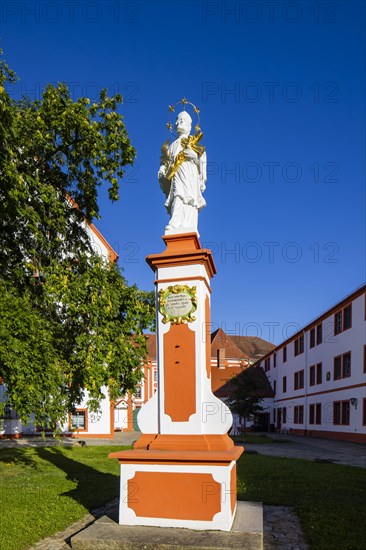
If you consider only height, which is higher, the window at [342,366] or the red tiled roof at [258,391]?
the window at [342,366]

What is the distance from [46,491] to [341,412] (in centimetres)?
2148

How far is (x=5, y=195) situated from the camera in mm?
8555

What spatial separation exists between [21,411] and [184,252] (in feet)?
13.5

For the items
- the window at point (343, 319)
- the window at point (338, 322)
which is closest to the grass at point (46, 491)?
→ the window at point (343, 319)

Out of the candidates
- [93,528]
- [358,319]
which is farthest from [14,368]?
[358,319]

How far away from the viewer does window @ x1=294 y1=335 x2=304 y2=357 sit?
116ft

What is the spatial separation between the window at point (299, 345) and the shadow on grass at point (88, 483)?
2416 cm

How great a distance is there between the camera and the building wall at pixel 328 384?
24.0 metres

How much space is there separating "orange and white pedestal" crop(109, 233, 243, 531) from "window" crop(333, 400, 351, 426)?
22047 mm

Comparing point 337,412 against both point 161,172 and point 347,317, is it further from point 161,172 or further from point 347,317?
point 161,172

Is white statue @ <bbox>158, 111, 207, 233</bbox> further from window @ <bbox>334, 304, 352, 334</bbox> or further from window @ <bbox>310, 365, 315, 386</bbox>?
window @ <bbox>310, 365, 315, 386</bbox>

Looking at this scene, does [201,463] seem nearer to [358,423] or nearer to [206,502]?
[206,502]

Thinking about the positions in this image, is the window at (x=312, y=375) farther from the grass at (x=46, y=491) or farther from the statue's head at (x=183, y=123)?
the statue's head at (x=183, y=123)

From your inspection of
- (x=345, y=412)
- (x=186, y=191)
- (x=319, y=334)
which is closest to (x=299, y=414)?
(x=319, y=334)
